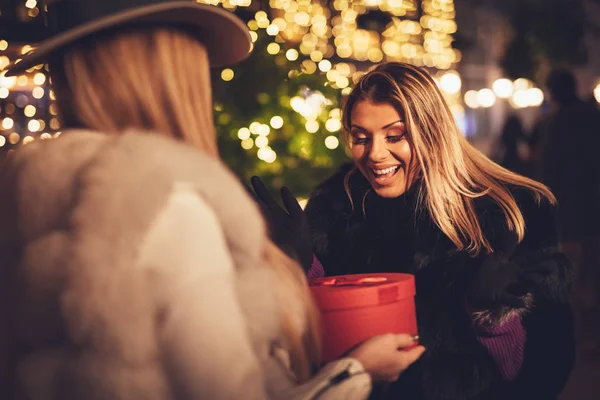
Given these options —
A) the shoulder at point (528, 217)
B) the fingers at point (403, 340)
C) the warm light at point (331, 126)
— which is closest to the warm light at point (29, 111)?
the warm light at point (331, 126)

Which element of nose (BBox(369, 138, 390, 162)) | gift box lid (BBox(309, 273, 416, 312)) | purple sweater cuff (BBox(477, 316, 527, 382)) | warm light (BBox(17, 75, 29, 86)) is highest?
warm light (BBox(17, 75, 29, 86))

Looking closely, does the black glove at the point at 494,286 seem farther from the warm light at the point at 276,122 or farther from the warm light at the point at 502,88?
the warm light at the point at 502,88

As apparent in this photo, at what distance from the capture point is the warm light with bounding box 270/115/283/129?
4.20 meters

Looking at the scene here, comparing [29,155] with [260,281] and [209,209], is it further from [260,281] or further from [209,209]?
[260,281]

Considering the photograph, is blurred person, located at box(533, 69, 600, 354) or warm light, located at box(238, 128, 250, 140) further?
blurred person, located at box(533, 69, 600, 354)

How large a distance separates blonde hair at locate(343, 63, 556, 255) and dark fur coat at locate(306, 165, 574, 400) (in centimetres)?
4

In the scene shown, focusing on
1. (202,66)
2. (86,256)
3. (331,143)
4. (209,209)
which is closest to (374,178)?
(202,66)

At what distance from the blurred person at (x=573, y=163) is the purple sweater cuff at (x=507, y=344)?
12.8ft

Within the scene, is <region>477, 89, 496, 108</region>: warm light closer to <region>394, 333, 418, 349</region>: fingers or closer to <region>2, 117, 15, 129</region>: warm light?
<region>2, 117, 15, 129</region>: warm light

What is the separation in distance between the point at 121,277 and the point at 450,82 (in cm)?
1199

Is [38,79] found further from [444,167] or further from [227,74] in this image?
[444,167]

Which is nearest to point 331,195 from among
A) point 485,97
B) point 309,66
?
point 309,66

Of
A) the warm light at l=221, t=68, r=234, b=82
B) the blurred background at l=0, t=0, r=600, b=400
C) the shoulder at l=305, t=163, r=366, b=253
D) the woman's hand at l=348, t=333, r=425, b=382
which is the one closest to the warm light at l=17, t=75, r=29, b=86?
the blurred background at l=0, t=0, r=600, b=400

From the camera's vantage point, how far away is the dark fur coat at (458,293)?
2.05m
